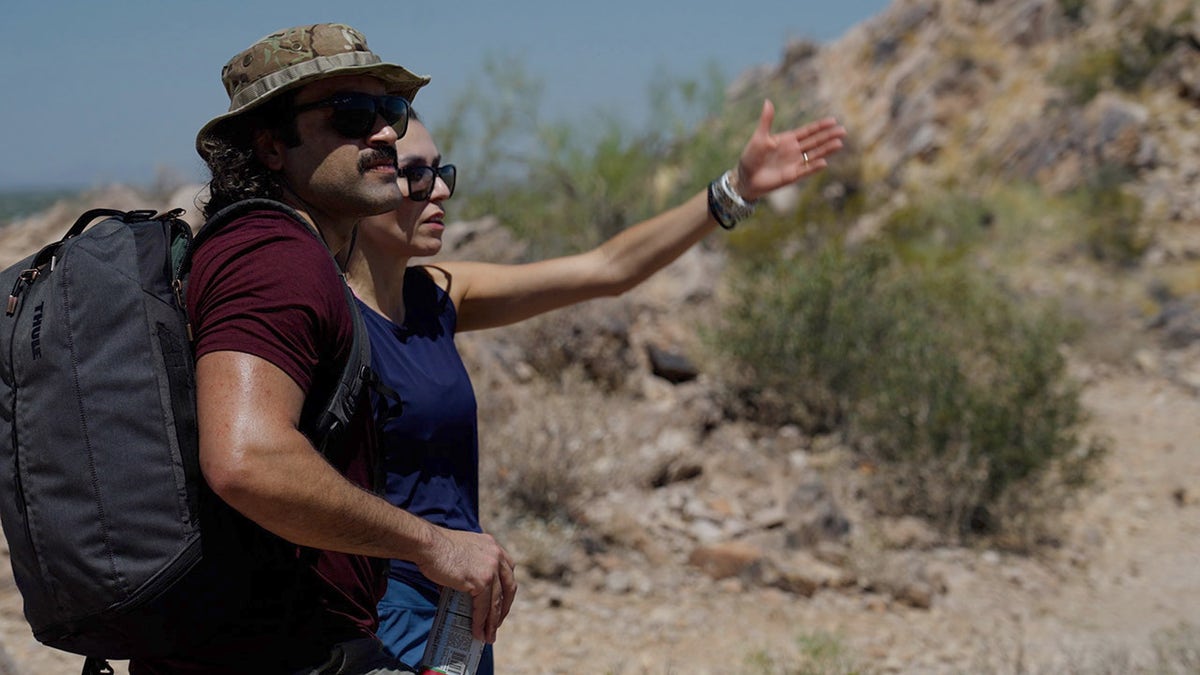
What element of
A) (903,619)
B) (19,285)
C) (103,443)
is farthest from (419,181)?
(903,619)

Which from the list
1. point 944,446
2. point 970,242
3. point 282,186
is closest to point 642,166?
point 970,242

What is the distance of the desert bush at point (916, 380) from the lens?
647 cm

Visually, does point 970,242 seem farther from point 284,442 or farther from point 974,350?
point 284,442

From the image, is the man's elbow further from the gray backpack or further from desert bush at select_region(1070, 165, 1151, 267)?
desert bush at select_region(1070, 165, 1151, 267)

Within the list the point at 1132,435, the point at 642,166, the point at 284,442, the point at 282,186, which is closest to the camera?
the point at 284,442

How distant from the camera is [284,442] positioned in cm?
139

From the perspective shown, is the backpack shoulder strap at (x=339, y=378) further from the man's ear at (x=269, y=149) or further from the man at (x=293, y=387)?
the man's ear at (x=269, y=149)

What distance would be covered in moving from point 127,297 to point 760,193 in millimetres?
1699

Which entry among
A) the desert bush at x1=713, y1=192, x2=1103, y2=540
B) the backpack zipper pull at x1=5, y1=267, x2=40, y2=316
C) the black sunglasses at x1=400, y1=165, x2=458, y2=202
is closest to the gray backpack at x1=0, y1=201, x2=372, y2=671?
the backpack zipper pull at x1=5, y1=267, x2=40, y2=316

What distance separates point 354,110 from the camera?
1696 millimetres

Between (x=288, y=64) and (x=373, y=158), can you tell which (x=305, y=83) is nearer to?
(x=288, y=64)

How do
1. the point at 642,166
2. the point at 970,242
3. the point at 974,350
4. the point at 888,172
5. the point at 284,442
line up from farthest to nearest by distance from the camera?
1. the point at 888,172
2. the point at 970,242
3. the point at 642,166
4. the point at 974,350
5. the point at 284,442

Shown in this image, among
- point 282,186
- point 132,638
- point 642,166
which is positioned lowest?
point 132,638

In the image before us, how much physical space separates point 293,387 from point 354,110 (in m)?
0.49
